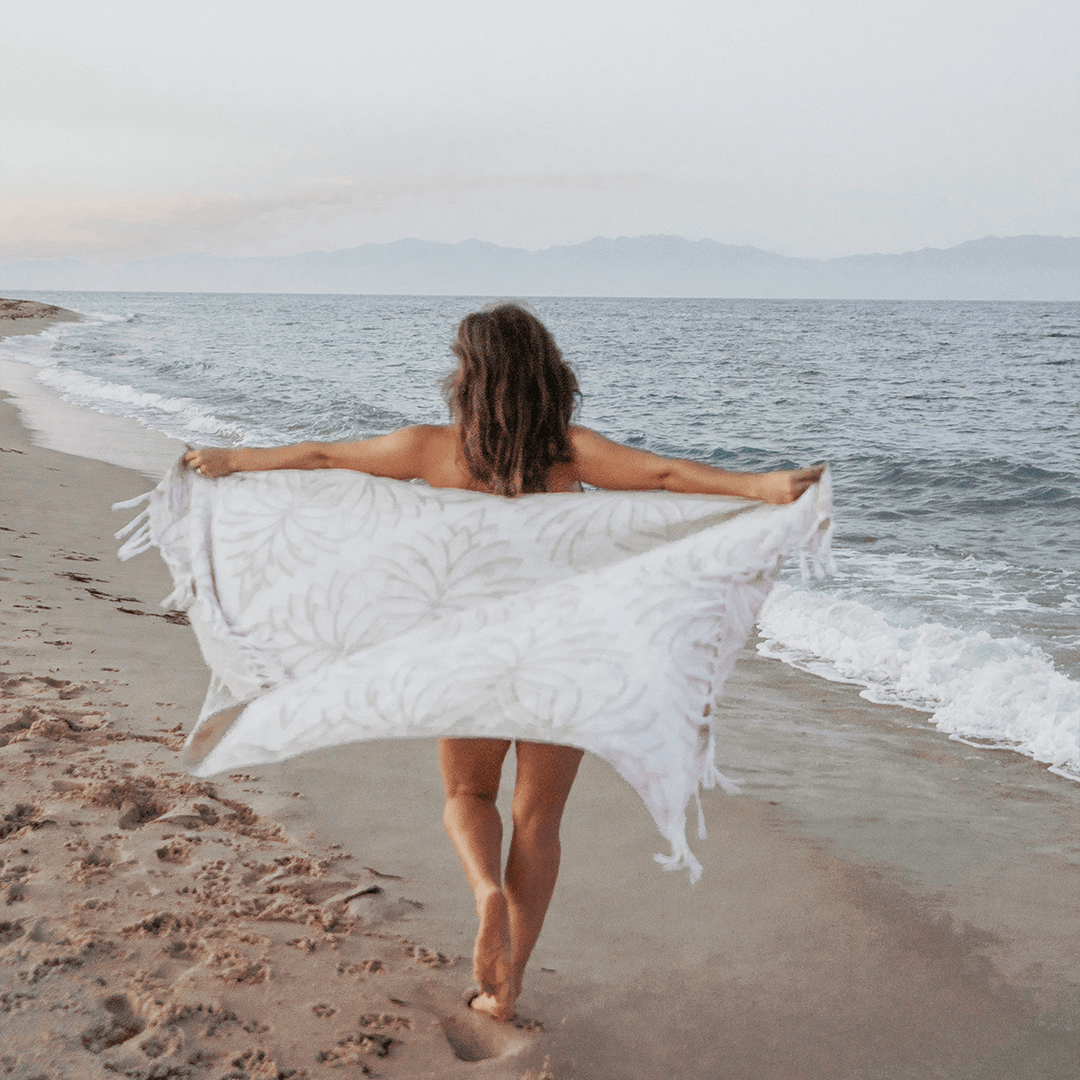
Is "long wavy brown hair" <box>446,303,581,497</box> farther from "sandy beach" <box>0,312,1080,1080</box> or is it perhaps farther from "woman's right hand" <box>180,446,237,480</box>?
"sandy beach" <box>0,312,1080,1080</box>

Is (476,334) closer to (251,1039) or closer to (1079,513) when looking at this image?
(251,1039)

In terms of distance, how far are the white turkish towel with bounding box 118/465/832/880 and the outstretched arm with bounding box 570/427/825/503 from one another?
0.14 feet

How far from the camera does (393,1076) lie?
6.87ft

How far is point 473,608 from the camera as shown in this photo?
2273 millimetres

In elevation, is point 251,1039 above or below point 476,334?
below

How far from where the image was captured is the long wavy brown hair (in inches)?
82.9

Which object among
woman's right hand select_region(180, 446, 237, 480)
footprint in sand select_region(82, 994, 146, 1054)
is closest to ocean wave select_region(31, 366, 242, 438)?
woman's right hand select_region(180, 446, 237, 480)

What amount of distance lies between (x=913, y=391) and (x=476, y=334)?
25.3 m

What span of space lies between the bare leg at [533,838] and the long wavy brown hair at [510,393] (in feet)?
2.18

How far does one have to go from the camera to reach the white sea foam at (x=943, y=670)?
4.78 metres

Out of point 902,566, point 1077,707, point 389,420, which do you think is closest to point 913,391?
point 389,420

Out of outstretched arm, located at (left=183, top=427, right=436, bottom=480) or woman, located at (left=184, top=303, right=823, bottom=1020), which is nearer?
woman, located at (left=184, top=303, right=823, bottom=1020)

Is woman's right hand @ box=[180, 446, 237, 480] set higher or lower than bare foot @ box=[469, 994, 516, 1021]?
higher

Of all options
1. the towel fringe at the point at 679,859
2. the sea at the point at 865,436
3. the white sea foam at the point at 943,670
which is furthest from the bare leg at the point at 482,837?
the white sea foam at the point at 943,670
